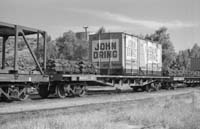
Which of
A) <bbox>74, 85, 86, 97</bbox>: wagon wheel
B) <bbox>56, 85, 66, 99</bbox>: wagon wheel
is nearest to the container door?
<bbox>74, 85, 86, 97</bbox>: wagon wheel

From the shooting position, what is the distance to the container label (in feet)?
66.3

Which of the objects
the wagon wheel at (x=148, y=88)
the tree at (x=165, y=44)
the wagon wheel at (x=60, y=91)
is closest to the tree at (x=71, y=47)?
the tree at (x=165, y=44)

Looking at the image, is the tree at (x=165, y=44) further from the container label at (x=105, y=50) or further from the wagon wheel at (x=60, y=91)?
the wagon wheel at (x=60, y=91)

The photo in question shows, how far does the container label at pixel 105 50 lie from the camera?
A: 20203mm

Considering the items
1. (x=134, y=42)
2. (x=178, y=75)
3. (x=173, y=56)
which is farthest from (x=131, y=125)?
(x=173, y=56)

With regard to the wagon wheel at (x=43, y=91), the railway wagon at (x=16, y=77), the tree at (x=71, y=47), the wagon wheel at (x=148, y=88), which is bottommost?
the wagon wheel at (x=148, y=88)

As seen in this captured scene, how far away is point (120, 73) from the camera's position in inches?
798

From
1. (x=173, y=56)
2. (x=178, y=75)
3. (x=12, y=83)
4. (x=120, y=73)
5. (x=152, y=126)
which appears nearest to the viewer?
(x=152, y=126)

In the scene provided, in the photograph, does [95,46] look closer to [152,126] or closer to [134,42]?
[134,42]

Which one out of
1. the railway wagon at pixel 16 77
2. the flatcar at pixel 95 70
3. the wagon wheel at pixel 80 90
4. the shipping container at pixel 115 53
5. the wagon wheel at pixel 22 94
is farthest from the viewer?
the shipping container at pixel 115 53

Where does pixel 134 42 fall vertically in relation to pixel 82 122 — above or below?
above

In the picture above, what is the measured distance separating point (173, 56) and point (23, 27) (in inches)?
1948

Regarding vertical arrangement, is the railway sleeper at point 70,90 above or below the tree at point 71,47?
below

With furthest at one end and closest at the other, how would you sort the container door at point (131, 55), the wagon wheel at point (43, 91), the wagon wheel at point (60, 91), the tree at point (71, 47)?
1. the tree at point (71, 47)
2. the container door at point (131, 55)
3. the wagon wheel at point (43, 91)
4. the wagon wheel at point (60, 91)
